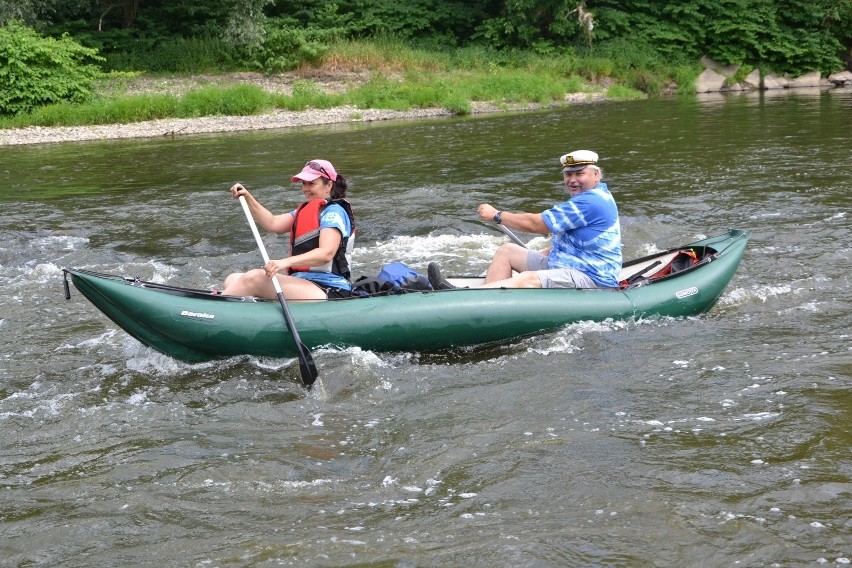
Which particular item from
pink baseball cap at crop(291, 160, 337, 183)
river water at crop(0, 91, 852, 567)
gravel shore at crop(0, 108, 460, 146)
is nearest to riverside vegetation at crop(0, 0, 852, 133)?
gravel shore at crop(0, 108, 460, 146)

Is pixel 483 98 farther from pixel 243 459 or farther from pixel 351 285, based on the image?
pixel 243 459

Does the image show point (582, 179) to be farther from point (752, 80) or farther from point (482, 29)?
point (482, 29)

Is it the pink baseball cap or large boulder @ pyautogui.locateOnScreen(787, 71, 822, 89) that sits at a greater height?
large boulder @ pyautogui.locateOnScreen(787, 71, 822, 89)

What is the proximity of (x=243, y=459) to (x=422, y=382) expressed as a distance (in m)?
1.30

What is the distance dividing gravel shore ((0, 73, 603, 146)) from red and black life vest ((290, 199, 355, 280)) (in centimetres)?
1362

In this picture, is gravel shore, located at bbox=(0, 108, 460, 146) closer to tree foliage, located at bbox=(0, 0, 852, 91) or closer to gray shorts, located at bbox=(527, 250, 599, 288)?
tree foliage, located at bbox=(0, 0, 852, 91)

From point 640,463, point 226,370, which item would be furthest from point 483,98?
point 640,463

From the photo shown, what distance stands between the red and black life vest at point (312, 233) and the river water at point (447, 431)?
57cm

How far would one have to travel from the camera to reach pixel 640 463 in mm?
3955

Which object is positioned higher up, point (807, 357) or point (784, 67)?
point (784, 67)

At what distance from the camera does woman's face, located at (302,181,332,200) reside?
5.49 metres

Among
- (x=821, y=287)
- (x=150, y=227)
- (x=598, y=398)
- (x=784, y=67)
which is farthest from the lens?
(x=784, y=67)

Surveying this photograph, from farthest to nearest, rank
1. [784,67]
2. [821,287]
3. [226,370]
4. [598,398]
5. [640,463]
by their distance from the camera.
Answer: [784,67]
[821,287]
[226,370]
[598,398]
[640,463]

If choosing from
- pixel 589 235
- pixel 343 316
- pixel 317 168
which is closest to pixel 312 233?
pixel 317 168
